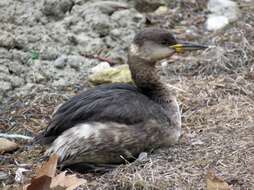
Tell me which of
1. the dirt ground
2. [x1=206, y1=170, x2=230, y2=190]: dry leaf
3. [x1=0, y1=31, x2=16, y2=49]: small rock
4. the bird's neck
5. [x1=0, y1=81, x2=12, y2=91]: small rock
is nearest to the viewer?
[x1=206, y1=170, x2=230, y2=190]: dry leaf

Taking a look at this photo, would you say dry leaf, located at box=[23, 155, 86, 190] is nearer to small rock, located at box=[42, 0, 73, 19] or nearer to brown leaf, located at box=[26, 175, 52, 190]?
brown leaf, located at box=[26, 175, 52, 190]

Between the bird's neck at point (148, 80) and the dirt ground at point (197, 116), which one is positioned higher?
the bird's neck at point (148, 80)

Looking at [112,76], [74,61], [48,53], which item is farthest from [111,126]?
[48,53]

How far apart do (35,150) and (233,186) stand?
5.21 ft

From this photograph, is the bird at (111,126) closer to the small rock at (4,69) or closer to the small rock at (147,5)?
the small rock at (4,69)

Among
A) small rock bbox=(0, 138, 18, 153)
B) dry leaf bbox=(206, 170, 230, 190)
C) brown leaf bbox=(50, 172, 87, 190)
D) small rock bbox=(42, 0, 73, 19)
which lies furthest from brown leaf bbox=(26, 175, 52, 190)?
small rock bbox=(42, 0, 73, 19)

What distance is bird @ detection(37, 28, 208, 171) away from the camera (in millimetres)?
4375

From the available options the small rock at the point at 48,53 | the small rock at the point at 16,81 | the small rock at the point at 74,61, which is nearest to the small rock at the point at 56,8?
the small rock at the point at 48,53

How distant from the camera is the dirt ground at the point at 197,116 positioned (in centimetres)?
410

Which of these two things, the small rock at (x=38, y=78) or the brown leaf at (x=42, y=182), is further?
the small rock at (x=38, y=78)

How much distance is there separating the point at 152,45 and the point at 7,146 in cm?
129

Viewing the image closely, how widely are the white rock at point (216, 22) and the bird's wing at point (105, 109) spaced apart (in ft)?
8.26

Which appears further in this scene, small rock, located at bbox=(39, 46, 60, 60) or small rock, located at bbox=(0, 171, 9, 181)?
small rock, located at bbox=(39, 46, 60, 60)

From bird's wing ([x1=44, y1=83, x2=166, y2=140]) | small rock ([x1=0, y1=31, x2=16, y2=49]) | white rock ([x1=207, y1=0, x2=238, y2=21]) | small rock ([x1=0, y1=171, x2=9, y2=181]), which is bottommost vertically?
white rock ([x1=207, y1=0, x2=238, y2=21])
